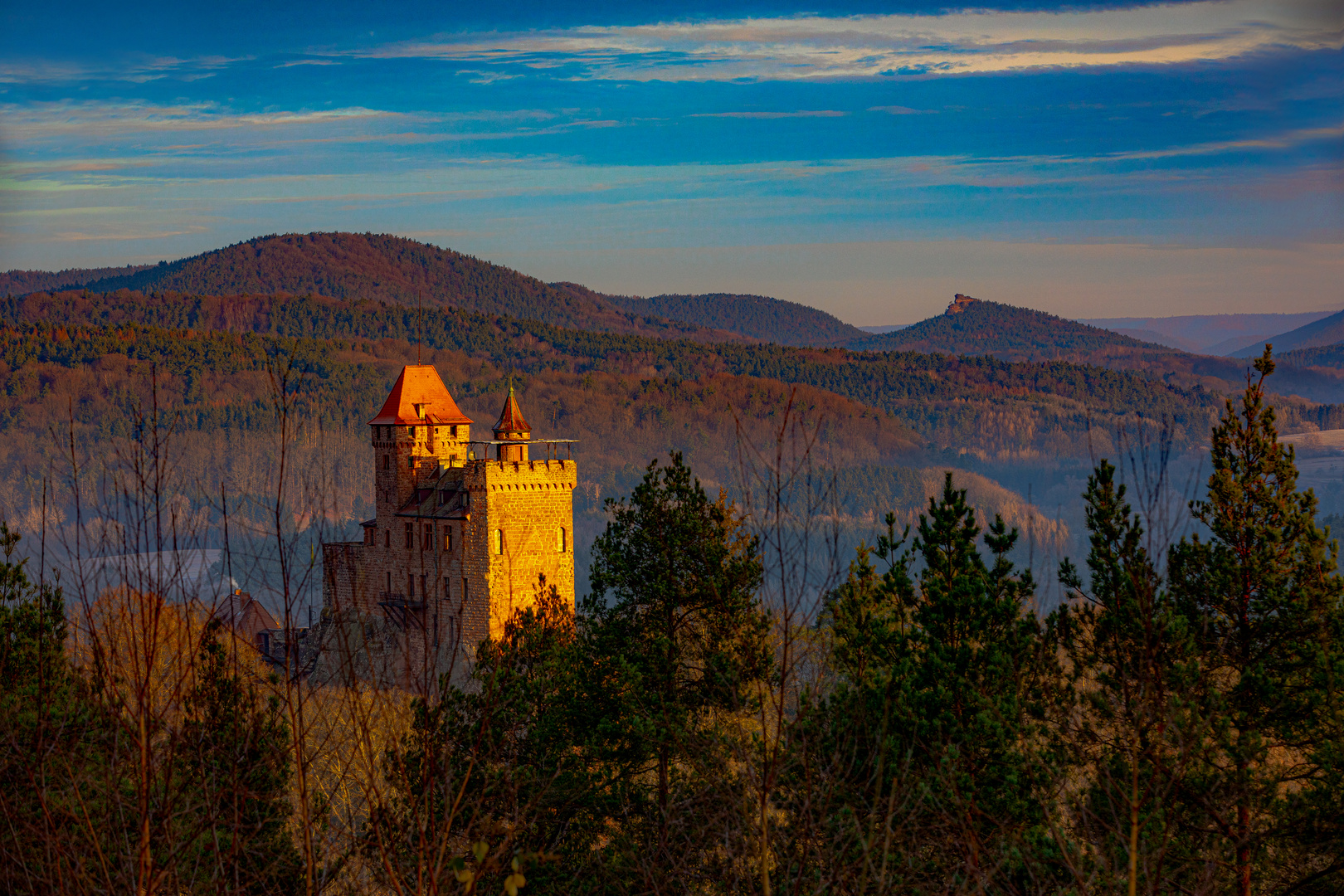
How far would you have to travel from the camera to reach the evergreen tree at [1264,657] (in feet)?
62.6

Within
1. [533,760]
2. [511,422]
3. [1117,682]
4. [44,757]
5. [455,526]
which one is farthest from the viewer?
[511,422]

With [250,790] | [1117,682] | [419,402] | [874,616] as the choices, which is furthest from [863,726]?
[419,402]

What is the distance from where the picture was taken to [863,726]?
20062 millimetres

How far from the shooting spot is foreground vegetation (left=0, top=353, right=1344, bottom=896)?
640 inches

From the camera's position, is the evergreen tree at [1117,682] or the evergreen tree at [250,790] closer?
the evergreen tree at [1117,682]

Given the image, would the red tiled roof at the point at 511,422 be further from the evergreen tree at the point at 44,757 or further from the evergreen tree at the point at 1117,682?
the evergreen tree at the point at 1117,682

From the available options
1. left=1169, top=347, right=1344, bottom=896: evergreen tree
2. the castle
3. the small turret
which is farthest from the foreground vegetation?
the small turret

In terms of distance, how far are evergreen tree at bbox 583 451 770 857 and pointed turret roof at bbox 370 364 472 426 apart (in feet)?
127

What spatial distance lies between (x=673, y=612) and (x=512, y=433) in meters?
37.8

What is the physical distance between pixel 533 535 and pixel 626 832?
36.5 meters

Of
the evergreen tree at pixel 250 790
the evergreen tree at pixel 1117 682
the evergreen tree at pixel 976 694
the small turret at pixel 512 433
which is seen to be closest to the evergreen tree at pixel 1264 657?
the evergreen tree at pixel 1117 682

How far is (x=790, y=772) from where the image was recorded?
20922 millimetres

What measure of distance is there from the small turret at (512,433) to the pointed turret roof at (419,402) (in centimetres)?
244

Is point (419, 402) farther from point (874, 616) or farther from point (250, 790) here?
point (250, 790)
